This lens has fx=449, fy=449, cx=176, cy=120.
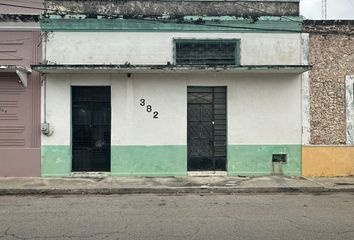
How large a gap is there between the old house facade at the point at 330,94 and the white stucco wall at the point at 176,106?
514 millimetres

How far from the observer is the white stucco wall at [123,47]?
1352 cm

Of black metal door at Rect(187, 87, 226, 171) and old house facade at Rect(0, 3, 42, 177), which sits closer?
old house facade at Rect(0, 3, 42, 177)

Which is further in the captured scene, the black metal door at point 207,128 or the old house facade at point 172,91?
the black metal door at point 207,128

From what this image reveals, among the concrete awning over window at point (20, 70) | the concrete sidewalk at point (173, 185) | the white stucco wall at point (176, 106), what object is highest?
the concrete awning over window at point (20, 70)

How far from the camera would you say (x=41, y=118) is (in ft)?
44.5

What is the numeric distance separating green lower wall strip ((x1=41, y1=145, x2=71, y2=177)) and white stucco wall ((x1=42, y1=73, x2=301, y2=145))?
21cm

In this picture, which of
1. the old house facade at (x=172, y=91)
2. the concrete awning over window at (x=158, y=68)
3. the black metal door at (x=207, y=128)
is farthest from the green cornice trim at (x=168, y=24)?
the black metal door at (x=207, y=128)

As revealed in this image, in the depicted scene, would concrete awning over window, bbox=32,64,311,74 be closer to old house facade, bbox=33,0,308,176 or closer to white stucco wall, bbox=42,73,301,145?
old house facade, bbox=33,0,308,176

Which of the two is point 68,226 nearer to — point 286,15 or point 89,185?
point 89,185

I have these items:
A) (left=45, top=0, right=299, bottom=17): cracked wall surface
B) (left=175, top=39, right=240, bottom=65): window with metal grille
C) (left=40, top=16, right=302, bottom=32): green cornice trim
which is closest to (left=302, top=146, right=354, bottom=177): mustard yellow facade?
(left=175, top=39, right=240, bottom=65): window with metal grille

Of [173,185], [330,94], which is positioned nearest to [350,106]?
[330,94]

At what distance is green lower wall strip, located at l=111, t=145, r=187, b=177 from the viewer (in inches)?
535

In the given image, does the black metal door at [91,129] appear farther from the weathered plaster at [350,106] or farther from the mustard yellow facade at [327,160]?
the weathered plaster at [350,106]

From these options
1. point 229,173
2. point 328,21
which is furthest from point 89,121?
point 328,21
